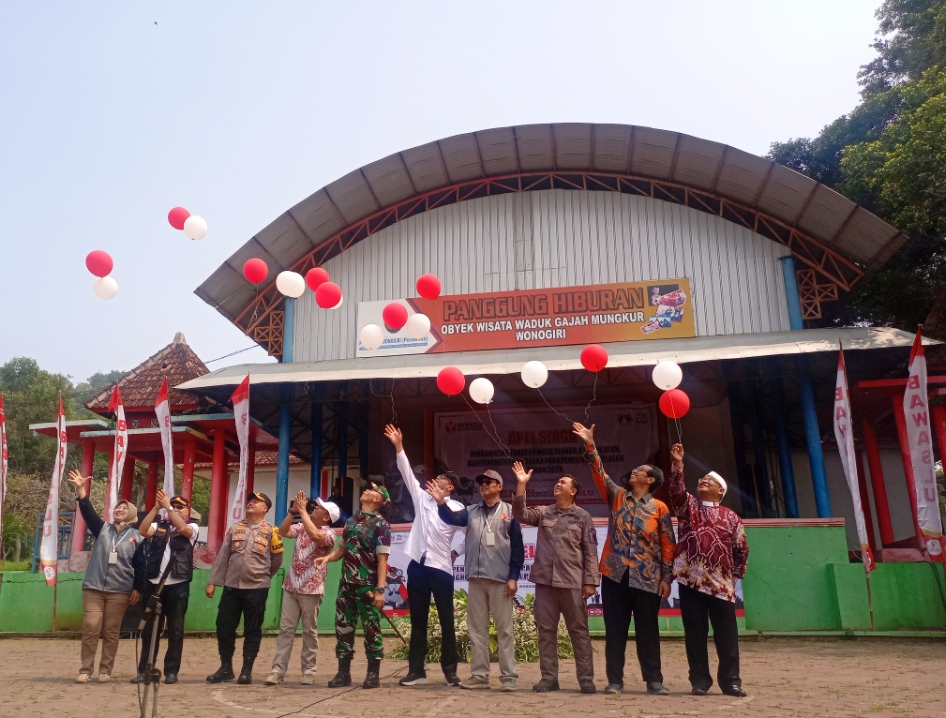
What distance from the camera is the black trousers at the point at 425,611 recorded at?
17.1 ft

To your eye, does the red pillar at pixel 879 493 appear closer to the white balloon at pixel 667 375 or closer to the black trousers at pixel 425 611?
the white balloon at pixel 667 375

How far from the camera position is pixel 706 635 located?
4.70 meters

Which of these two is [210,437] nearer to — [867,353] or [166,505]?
[166,505]

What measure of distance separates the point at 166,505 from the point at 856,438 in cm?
1645

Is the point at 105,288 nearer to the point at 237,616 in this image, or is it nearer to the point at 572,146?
the point at 237,616

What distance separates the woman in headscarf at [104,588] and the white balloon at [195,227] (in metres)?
3.04

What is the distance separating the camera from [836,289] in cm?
1182

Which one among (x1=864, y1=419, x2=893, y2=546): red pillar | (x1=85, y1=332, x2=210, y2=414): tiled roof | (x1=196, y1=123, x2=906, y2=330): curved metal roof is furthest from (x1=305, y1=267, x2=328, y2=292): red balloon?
(x1=864, y1=419, x2=893, y2=546): red pillar

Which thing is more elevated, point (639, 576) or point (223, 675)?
point (639, 576)

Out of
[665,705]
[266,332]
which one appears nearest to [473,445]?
[266,332]

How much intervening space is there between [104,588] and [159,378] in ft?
38.0

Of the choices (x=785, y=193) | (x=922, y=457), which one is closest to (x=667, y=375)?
(x=922, y=457)

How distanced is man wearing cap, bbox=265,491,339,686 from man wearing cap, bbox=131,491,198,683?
0.75 metres

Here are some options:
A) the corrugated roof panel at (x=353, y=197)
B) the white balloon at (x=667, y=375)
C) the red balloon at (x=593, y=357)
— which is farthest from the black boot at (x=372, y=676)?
the corrugated roof panel at (x=353, y=197)
